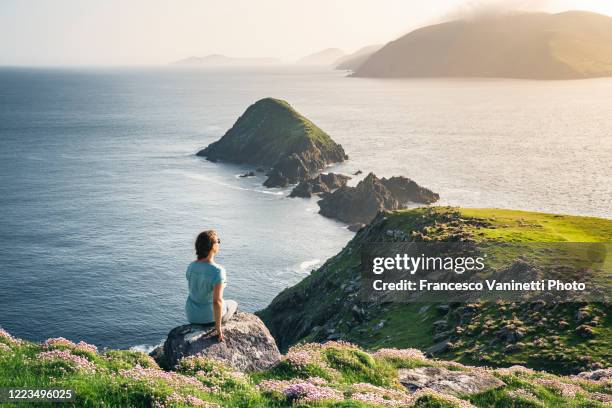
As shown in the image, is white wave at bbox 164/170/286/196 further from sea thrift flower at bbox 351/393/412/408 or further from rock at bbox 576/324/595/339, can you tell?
sea thrift flower at bbox 351/393/412/408

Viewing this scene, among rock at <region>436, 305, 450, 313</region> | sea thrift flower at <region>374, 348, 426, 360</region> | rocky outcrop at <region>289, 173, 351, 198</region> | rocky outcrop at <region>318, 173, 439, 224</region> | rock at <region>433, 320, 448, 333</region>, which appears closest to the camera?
sea thrift flower at <region>374, 348, 426, 360</region>

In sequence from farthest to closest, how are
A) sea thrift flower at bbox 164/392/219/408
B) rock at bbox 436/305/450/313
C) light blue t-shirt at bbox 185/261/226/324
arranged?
rock at bbox 436/305/450/313, light blue t-shirt at bbox 185/261/226/324, sea thrift flower at bbox 164/392/219/408

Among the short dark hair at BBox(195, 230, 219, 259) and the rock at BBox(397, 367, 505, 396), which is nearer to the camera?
the short dark hair at BBox(195, 230, 219, 259)

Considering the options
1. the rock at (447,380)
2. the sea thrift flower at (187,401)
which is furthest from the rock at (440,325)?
the sea thrift flower at (187,401)

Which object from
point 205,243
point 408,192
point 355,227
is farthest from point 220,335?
point 408,192

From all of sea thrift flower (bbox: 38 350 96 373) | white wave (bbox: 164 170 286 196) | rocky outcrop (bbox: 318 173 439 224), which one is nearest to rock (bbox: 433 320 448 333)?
sea thrift flower (bbox: 38 350 96 373)

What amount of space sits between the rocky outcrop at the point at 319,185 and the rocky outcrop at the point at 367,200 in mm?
13533

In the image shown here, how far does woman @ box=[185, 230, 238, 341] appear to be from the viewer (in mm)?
14781

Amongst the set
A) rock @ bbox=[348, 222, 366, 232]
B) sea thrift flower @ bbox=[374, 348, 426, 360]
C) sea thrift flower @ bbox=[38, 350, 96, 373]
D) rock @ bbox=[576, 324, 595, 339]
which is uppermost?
sea thrift flower @ bbox=[38, 350, 96, 373]

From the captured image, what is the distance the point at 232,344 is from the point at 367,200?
117365 mm

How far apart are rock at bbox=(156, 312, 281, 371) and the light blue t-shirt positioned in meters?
0.50

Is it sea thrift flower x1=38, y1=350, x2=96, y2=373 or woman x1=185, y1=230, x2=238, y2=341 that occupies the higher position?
woman x1=185, y1=230, x2=238, y2=341

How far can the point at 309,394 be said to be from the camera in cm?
1391

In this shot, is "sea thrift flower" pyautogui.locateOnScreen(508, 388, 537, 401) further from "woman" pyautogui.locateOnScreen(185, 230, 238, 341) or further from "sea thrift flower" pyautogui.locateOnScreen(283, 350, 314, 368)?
"woman" pyautogui.locateOnScreen(185, 230, 238, 341)
